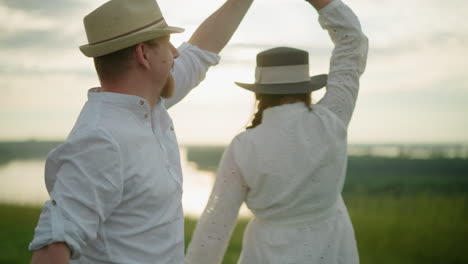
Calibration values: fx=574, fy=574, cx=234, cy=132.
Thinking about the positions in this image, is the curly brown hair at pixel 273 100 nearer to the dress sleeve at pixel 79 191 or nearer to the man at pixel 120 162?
the man at pixel 120 162

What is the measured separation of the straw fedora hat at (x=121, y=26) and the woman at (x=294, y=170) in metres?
1.04

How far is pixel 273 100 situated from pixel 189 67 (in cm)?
Result: 58

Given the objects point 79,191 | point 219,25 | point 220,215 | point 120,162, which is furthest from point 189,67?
point 79,191

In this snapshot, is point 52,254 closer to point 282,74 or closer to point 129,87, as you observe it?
point 129,87

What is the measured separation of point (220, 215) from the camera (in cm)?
300

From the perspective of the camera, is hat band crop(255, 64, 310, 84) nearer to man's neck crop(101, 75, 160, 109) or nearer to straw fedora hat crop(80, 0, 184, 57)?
straw fedora hat crop(80, 0, 184, 57)

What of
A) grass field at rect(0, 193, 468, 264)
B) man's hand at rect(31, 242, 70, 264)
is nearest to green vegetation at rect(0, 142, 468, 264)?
grass field at rect(0, 193, 468, 264)

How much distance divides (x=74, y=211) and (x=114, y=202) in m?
0.15

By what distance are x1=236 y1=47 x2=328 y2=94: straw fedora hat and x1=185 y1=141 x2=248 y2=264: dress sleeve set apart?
400 millimetres

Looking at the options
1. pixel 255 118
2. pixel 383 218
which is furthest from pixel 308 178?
pixel 383 218

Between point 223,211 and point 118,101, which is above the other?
point 118,101

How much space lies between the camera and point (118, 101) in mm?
1912

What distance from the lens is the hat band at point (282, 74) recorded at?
10.1 feet

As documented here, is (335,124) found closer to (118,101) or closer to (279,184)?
(279,184)
